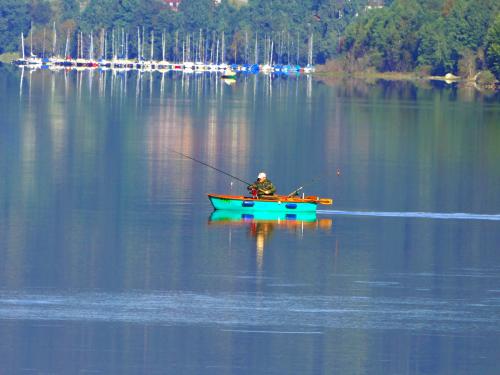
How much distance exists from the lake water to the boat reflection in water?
3.4 inches

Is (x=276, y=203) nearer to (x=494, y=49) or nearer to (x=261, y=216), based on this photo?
(x=261, y=216)

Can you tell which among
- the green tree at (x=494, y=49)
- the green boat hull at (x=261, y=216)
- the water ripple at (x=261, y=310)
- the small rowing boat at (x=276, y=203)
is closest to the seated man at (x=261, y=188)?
the small rowing boat at (x=276, y=203)

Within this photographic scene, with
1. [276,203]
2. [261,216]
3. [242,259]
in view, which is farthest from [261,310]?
[276,203]

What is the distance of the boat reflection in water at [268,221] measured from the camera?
98.6ft

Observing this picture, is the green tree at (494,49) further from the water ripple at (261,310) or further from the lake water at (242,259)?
the water ripple at (261,310)

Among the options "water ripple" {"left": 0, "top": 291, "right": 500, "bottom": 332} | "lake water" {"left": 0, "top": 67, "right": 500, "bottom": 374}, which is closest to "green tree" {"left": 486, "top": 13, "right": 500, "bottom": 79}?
"lake water" {"left": 0, "top": 67, "right": 500, "bottom": 374}

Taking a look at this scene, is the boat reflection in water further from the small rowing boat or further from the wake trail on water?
the wake trail on water

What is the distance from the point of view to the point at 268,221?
1220 inches

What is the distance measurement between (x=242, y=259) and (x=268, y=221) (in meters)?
4.46

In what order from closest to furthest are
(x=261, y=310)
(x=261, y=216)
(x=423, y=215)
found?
(x=261, y=310)
(x=261, y=216)
(x=423, y=215)

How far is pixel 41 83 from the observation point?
373ft

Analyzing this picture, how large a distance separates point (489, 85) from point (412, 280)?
10391cm

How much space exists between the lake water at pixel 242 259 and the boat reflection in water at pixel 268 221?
87 millimetres

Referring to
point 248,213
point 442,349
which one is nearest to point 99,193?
point 248,213
